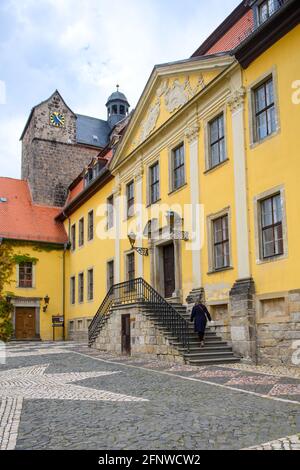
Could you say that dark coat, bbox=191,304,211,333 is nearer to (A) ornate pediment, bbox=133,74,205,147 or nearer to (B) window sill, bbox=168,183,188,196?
(B) window sill, bbox=168,183,188,196

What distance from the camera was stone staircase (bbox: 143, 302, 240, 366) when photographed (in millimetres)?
13375

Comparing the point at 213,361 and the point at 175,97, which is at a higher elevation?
the point at 175,97

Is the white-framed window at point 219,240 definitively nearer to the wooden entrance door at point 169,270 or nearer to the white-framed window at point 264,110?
the white-framed window at point 264,110

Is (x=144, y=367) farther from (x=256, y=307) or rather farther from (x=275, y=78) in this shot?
(x=275, y=78)

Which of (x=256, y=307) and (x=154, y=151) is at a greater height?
(x=154, y=151)

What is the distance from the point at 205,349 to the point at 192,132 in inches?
292

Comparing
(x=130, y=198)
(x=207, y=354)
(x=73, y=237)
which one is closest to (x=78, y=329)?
(x=73, y=237)

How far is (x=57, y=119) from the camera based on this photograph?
1443 inches

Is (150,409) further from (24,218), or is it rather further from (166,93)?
(24,218)

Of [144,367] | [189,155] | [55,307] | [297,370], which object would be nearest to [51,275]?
[55,307]

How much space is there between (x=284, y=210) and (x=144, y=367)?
5.20m

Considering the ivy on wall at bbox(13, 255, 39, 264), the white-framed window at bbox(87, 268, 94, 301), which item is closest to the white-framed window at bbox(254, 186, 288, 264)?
the white-framed window at bbox(87, 268, 94, 301)

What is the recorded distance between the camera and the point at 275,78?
13742mm
